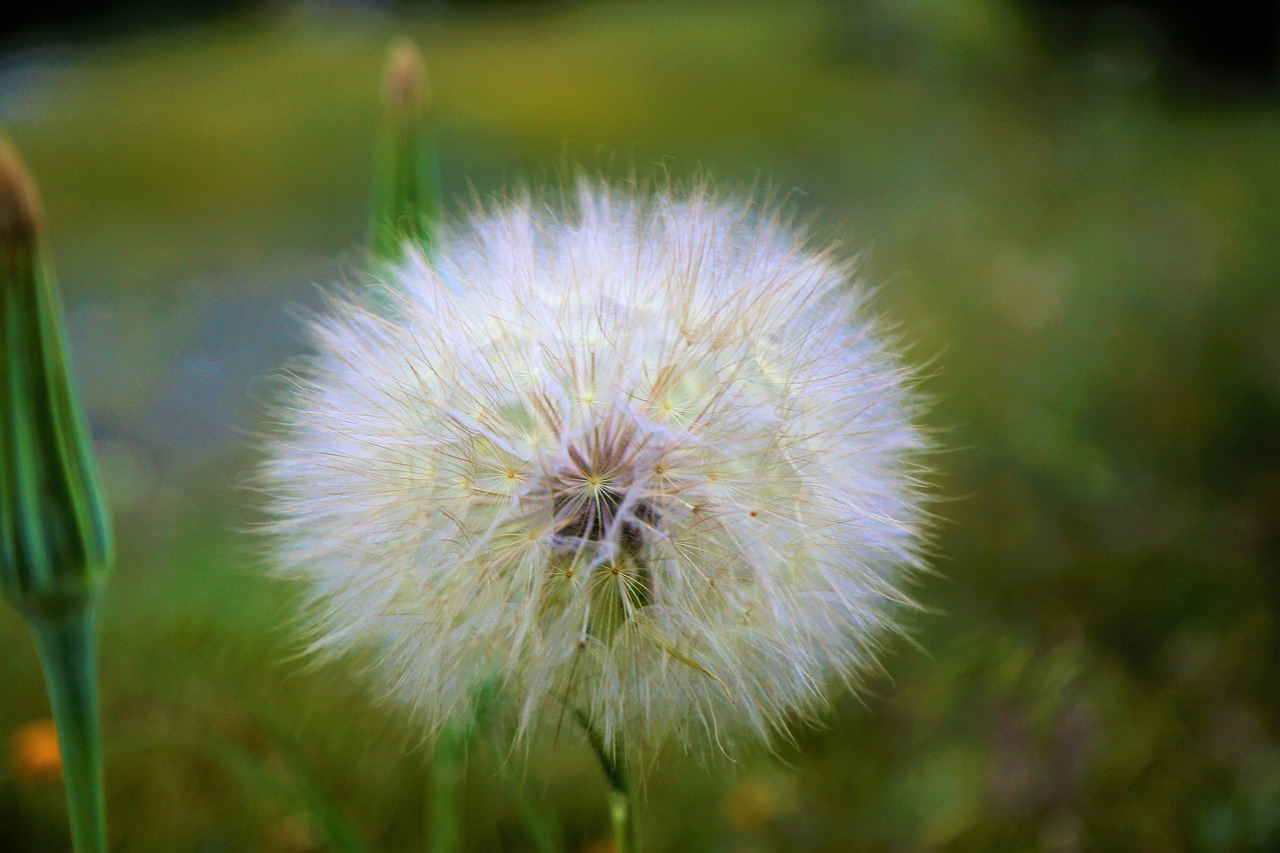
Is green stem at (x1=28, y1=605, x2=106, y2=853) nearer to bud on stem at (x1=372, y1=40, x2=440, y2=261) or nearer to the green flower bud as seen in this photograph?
the green flower bud

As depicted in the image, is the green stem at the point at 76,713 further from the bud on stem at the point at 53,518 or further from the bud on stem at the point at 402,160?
the bud on stem at the point at 402,160

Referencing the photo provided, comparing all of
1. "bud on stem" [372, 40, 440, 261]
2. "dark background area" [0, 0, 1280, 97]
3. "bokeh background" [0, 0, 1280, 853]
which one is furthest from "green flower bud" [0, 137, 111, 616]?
"dark background area" [0, 0, 1280, 97]

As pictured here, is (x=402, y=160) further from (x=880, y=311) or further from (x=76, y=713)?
(x=880, y=311)

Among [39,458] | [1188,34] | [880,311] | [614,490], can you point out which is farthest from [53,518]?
[1188,34]

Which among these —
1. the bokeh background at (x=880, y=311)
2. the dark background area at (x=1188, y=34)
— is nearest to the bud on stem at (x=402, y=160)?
the bokeh background at (x=880, y=311)

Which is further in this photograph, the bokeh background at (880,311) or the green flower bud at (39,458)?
the bokeh background at (880,311)

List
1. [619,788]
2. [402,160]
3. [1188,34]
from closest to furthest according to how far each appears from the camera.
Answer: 1. [619,788]
2. [402,160]
3. [1188,34]

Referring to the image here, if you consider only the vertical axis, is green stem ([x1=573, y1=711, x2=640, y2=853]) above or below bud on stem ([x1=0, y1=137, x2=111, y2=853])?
below
